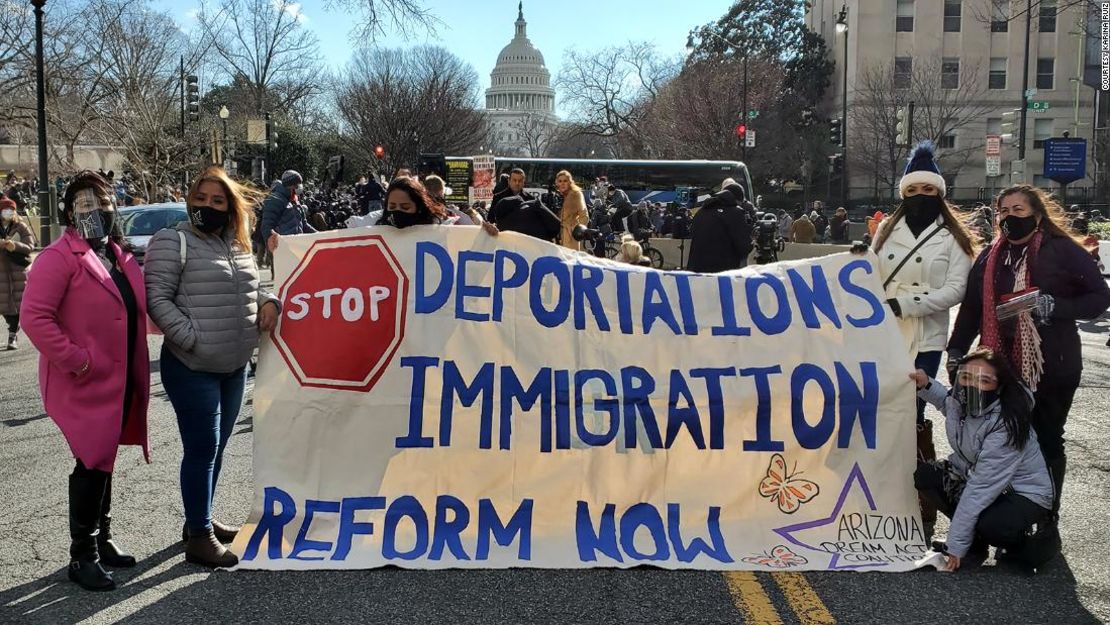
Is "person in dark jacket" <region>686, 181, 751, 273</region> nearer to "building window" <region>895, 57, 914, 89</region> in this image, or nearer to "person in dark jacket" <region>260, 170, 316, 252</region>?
"person in dark jacket" <region>260, 170, 316, 252</region>

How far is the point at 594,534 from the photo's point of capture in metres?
4.62

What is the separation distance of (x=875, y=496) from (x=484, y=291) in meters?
2.06

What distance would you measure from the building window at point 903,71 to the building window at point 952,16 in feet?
10.2

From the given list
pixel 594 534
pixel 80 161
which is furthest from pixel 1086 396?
pixel 80 161

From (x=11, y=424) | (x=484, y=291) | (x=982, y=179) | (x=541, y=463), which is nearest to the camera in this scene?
(x=541, y=463)

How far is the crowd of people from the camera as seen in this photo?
13.9 feet

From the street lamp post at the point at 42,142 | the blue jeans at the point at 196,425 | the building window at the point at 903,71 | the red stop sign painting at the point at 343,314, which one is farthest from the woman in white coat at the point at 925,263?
the building window at the point at 903,71

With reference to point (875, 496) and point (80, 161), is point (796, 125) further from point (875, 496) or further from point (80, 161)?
point (875, 496)

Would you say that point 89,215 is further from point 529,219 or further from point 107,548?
point 529,219

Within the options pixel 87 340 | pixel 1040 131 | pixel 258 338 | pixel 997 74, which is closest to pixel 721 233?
pixel 258 338

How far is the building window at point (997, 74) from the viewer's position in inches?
2234

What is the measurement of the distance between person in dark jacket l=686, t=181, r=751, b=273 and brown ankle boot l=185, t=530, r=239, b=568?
19.6 ft

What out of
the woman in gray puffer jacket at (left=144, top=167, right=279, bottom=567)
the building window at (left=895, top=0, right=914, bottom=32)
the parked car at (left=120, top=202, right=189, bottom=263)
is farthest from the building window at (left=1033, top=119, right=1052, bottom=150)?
the woman in gray puffer jacket at (left=144, top=167, right=279, bottom=567)

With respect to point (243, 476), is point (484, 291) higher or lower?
higher
